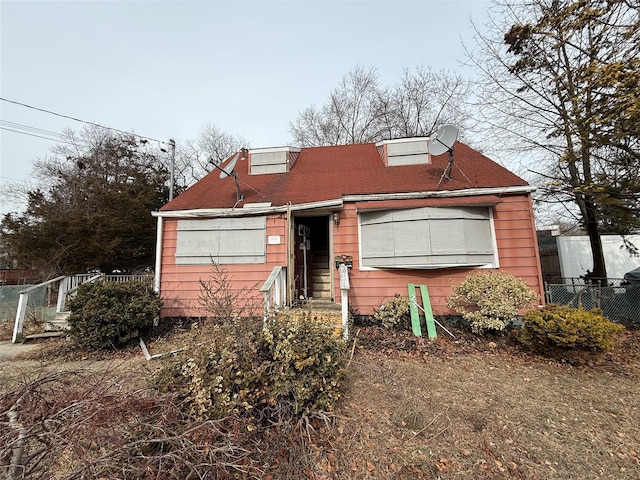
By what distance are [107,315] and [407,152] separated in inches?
348

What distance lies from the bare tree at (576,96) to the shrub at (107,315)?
9.74 metres

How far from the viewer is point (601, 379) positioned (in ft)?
13.8

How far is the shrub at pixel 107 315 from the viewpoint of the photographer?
5969mm

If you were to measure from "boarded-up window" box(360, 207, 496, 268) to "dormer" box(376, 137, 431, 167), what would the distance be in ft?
8.63

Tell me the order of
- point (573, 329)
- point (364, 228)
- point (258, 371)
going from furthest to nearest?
point (364, 228)
point (573, 329)
point (258, 371)

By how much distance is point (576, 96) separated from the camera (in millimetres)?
6316

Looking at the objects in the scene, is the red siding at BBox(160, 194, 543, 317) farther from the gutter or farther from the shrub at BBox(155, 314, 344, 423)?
the shrub at BBox(155, 314, 344, 423)

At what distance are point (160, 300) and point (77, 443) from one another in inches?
231

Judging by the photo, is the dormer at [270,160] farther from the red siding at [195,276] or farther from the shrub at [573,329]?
the shrub at [573,329]

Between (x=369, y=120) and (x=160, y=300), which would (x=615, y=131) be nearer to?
(x=160, y=300)

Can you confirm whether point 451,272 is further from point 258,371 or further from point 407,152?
point 258,371

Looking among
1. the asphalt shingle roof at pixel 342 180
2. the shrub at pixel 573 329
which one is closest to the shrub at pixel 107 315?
the asphalt shingle roof at pixel 342 180

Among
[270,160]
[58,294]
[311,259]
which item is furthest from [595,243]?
[58,294]

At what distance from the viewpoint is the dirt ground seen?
105 inches
